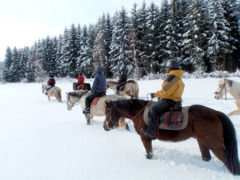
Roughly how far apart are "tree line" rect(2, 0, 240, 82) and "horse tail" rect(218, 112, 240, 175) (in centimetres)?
2299

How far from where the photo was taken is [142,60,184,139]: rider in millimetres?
3330

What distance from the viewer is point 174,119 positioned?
3.22 m

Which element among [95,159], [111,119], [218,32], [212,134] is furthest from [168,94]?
[218,32]

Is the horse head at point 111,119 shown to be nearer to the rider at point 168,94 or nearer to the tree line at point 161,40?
the rider at point 168,94

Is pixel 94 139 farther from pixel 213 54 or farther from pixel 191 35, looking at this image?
pixel 191 35

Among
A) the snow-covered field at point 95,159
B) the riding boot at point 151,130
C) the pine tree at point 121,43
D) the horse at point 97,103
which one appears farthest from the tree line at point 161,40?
the riding boot at point 151,130

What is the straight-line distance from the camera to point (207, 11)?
26812 mm

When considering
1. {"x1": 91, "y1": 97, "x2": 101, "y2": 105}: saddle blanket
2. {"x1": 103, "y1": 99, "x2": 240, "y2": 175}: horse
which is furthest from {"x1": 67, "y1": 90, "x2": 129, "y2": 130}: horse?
{"x1": 103, "y1": 99, "x2": 240, "y2": 175}: horse

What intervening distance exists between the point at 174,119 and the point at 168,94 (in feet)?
1.74

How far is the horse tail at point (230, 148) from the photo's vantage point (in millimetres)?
2809

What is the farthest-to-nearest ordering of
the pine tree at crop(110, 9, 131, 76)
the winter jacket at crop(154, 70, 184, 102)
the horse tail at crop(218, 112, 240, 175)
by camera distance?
the pine tree at crop(110, 9, 131, 76) → the winter jacket at crop(154, 70, 184, 102) → the horse tail at crop(218, 112, 240, 175)

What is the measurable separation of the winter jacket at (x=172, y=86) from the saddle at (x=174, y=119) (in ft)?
0.78

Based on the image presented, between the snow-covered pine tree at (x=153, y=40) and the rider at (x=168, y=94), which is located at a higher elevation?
the snow-covered pine tree at (x=153, y=40)

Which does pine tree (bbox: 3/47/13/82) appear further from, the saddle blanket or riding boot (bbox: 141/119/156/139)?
riding boot (bbox: 141/119/156/139)
